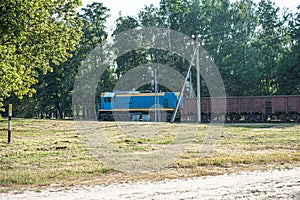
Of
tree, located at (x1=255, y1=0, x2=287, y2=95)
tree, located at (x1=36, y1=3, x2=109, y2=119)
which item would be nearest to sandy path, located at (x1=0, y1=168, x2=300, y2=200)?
tree, located at (x1=255, y1=0, x2=287, y2=95)

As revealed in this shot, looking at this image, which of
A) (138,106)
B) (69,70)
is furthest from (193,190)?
(69,70)

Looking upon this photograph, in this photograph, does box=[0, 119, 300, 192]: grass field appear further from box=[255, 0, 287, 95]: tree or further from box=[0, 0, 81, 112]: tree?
box=[255, 0, 287, 95]: tree

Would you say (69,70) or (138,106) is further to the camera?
(69,70)

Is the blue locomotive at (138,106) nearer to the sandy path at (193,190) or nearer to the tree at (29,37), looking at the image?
the tree at (29,37)

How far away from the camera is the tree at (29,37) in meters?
18.5

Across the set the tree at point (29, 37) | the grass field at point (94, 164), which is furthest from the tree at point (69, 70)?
the grass field at point (94, 164)

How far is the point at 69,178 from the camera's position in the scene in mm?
10031

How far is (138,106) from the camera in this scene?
4775 cm

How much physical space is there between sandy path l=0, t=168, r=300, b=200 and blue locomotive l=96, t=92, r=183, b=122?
35.0 m

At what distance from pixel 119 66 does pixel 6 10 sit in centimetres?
4373

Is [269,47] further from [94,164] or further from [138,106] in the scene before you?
[94,164]

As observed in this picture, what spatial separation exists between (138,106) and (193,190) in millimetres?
39359

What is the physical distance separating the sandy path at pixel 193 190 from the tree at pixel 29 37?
1116cm

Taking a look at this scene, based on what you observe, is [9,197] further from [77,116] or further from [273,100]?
[77,116]
